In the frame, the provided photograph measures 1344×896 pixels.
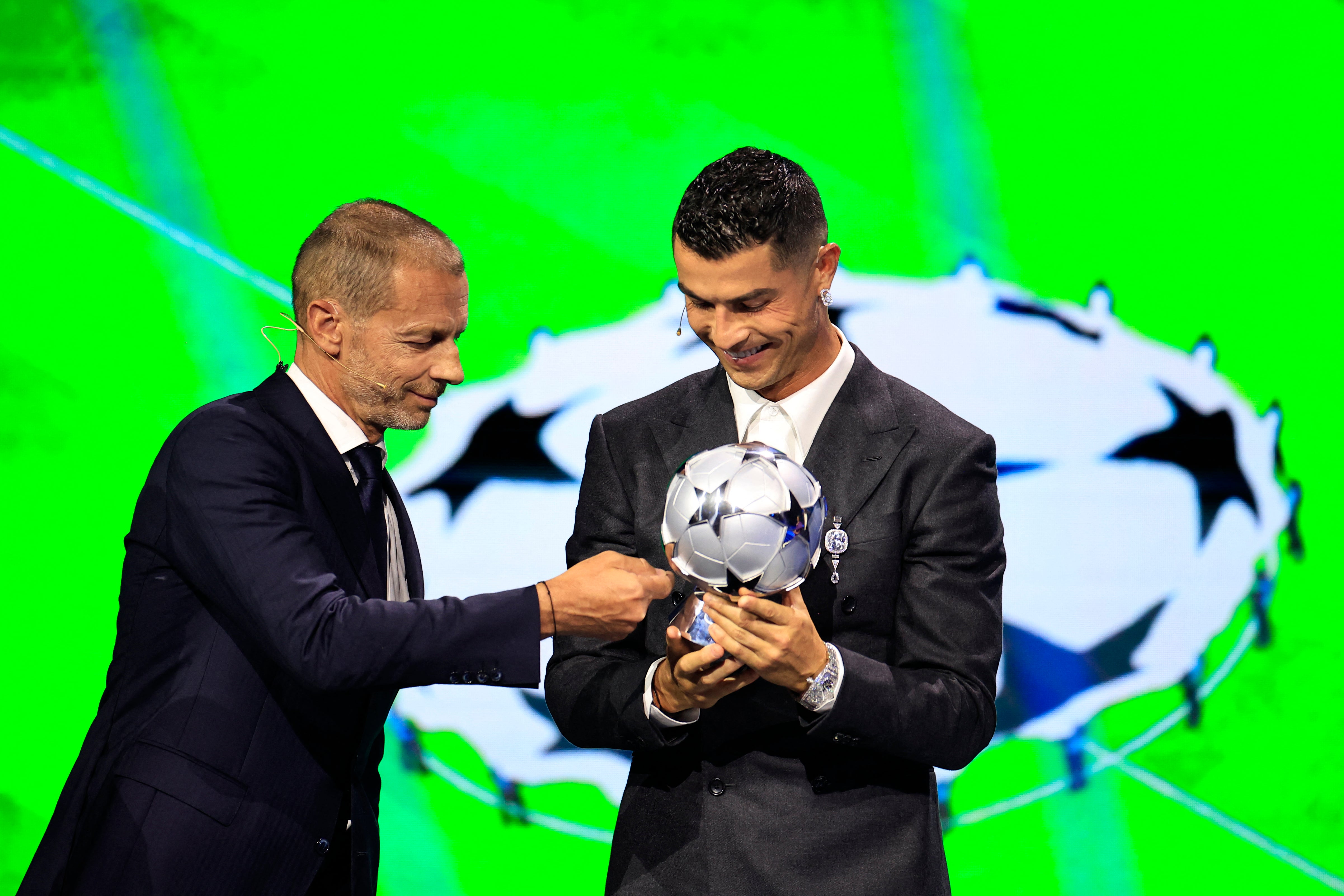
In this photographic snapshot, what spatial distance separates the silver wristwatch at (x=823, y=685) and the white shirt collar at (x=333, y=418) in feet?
3.20

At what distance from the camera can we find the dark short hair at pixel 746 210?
1694mm

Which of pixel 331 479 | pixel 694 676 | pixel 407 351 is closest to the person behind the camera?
pixel 694 676

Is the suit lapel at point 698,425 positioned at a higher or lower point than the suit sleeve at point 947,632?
higher

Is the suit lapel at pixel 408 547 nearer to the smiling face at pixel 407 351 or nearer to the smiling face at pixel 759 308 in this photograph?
the smiling face at pixel 407 351

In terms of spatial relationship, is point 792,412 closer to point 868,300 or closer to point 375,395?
point 375,395

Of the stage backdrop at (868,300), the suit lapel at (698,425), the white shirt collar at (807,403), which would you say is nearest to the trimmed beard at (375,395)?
the suit lapel at (698,425)

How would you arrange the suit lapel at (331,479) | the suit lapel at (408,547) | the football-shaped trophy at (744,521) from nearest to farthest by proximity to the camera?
the football-shaped trophy at (744,521)
the suit lapel at (331,479)
the suit lapel at (408,547)

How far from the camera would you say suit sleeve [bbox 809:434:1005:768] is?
5.33 feet

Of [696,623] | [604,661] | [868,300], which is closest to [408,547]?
[604,661]

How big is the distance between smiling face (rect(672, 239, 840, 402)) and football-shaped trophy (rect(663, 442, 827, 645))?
10.5 inches

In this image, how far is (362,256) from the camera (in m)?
2.01

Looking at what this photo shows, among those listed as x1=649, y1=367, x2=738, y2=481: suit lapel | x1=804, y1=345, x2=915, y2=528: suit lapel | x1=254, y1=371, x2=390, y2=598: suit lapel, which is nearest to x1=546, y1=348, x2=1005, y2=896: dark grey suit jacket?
x1=804, y1=345, x2=915, y2=528: suit lapel

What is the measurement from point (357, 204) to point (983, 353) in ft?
6.71

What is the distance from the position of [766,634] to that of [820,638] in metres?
0.15
